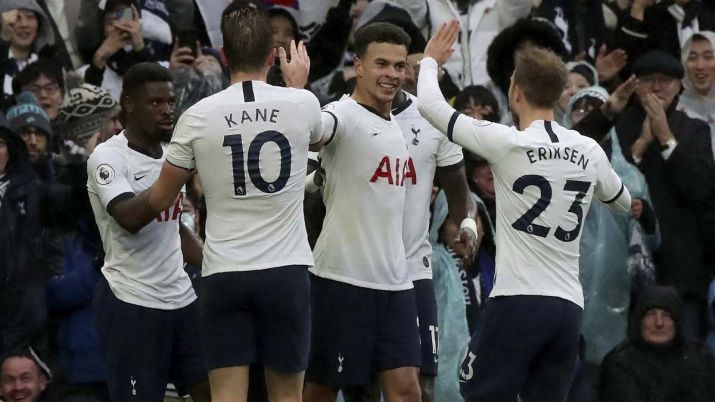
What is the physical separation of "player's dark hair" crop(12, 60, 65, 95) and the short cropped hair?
5461mm

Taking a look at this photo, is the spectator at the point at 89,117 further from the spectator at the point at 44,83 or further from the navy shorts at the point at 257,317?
the navy shorts at the point at 257,317

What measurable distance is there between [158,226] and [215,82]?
374cm

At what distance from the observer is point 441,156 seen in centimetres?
1134

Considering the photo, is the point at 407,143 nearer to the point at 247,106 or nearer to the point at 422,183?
the point at 422,183

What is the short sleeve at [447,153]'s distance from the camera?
37.2ft

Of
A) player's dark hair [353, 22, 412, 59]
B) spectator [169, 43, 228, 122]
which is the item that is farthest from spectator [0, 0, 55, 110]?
player's dark hair [353, 22, 412, 59]

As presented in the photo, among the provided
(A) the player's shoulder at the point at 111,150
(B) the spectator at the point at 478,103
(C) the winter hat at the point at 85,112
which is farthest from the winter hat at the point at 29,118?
(B) the spectator at the point at 478,103

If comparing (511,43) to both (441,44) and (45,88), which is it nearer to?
(45,88)

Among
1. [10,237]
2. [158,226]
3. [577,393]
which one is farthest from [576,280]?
[10,237]

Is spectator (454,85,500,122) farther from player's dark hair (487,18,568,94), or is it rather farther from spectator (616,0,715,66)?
spectator (616,0,715,66)

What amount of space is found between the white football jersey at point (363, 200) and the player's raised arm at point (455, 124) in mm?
461

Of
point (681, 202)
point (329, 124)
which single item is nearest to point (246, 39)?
point (329, 124)

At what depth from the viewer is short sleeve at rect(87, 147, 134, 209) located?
10617 millimetres

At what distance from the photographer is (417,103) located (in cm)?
1071
